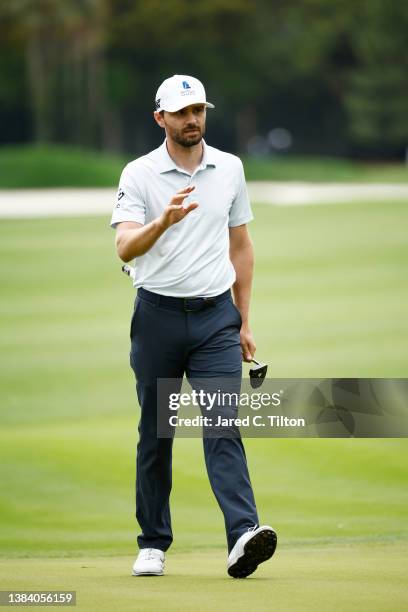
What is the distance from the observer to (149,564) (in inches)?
193

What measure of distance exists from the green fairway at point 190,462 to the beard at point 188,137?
5.18 feet

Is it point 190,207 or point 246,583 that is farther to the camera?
point 190,207

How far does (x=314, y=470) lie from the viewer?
8.14 m

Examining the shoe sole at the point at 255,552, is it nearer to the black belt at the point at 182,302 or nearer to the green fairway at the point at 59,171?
the black belt at the point at 182,302

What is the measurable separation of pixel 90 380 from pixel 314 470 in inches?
185

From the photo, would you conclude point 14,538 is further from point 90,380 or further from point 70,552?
point 90,380

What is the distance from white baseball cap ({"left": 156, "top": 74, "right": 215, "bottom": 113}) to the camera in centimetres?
487

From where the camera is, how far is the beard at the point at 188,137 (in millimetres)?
A: 4930

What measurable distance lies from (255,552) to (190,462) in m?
3.81

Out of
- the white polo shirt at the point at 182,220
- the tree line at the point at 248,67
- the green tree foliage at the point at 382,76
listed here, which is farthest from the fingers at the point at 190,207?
the green tree foliage at the point at 382,76

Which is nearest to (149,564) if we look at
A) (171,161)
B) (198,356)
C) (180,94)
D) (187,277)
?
(198,356)

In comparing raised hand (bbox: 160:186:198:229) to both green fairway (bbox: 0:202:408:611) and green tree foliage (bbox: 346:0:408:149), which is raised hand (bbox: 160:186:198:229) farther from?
green tree foliage (bbox: 346:0:408:149)

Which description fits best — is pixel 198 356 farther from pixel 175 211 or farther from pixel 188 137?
pixel 188 137

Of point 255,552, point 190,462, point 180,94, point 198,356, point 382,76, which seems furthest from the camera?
point 382,76
